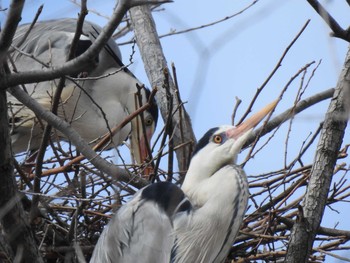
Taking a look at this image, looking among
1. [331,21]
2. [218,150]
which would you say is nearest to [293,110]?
[218,150]

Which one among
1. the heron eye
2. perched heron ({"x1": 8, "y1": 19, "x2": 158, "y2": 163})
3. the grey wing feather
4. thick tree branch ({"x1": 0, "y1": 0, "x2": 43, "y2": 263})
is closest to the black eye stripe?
the grey wing feather

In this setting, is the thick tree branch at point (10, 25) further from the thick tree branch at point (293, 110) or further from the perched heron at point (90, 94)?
the perched heron at point (90, 94)

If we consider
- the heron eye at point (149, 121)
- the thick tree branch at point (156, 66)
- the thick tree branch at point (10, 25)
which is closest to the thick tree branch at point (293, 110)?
the thick tree branch at point (156, 66)

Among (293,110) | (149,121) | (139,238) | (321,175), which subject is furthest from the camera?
(149,121)

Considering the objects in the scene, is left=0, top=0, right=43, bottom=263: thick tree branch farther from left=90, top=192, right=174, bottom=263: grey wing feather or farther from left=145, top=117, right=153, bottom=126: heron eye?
left=145, top=117, right=153, bottom=126: heron eye

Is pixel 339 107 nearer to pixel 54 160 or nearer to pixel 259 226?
pixel 259 226

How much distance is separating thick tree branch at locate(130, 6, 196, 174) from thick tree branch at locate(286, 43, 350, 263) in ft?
3.53

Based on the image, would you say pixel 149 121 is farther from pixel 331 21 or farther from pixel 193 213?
pixel 331 21

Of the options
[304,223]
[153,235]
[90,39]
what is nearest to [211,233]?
[153,235]

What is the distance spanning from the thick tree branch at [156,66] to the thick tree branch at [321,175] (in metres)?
1.08

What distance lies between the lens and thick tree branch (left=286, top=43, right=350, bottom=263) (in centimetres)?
246

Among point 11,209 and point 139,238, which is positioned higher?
point 11,209

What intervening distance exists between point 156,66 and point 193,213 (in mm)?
1210

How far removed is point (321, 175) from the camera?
98.4 inches
